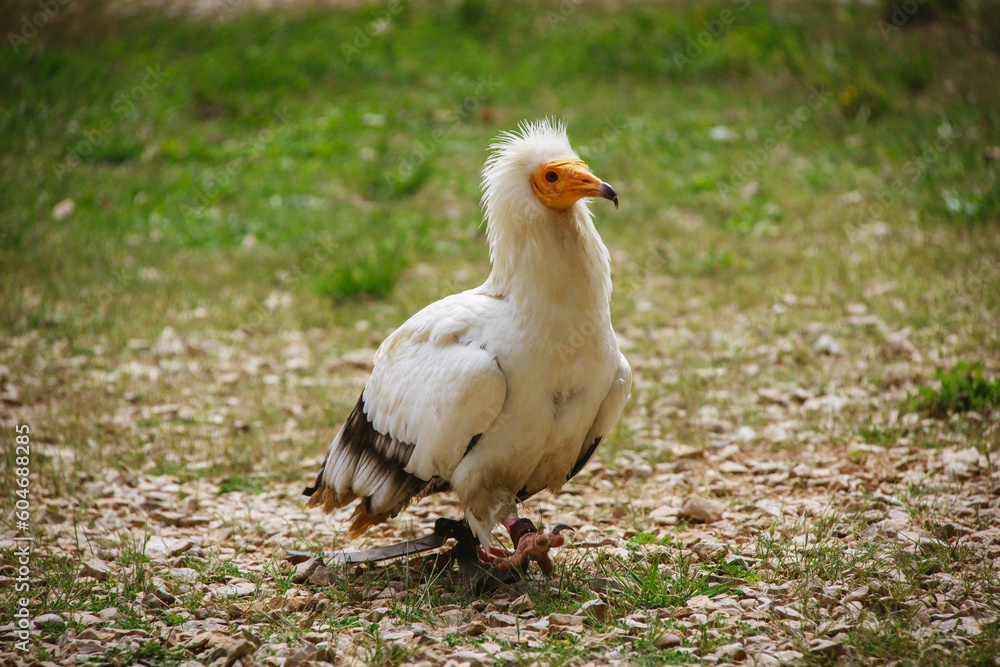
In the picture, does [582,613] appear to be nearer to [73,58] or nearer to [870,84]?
[870,84]

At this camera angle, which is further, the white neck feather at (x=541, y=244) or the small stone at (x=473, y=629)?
A: the white neck feather at (x=541, y=244)

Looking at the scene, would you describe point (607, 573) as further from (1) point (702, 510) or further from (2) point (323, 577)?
(2) point (323, 577)

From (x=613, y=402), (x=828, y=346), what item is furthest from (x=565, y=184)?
(x=828, y=346)

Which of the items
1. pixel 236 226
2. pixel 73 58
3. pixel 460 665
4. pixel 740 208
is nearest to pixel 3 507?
pixel 460 665

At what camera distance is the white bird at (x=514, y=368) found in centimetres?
317

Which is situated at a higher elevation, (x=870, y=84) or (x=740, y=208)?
(x=870, y=84)

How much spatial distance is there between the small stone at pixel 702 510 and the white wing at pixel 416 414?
1349 mm

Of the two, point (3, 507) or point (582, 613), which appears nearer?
point (582, 613)

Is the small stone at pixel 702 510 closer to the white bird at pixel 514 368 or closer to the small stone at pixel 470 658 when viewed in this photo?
the white bird at pixel 514 368

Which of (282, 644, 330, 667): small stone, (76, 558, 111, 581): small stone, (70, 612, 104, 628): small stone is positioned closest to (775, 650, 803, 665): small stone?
→ (282, 644, 330, 667): small stone

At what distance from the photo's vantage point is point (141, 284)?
7215mm

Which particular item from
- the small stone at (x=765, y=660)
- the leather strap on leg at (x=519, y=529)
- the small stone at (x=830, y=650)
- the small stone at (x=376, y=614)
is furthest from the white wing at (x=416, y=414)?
the small stone at (x=830, y=650)

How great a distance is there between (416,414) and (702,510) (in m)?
1.59

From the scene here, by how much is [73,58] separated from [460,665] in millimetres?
11702
